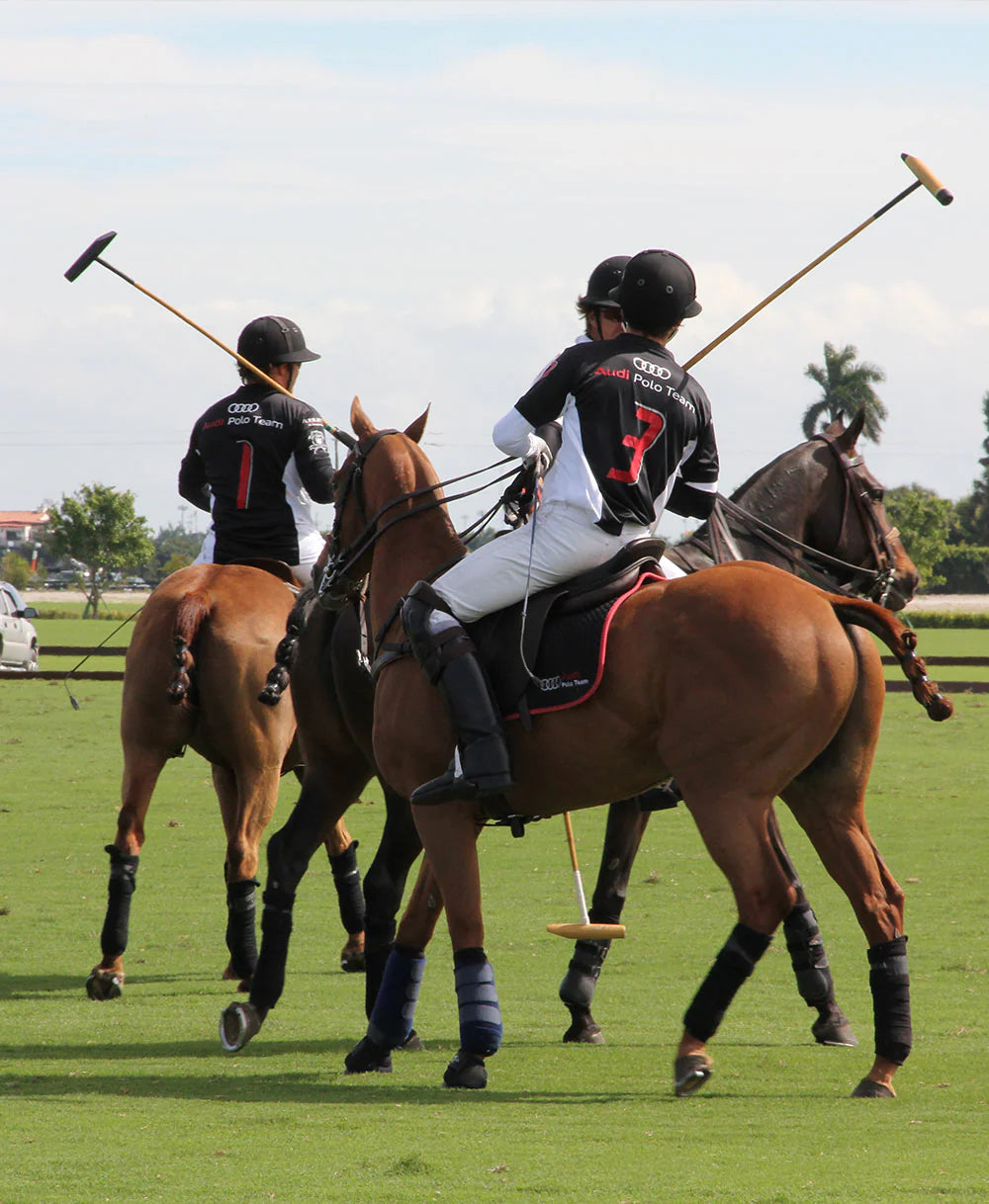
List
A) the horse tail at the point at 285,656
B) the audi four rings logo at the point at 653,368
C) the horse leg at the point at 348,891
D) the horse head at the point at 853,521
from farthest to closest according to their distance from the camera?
the horse leg at the point at 348,891
the horse head at the point at 853,521
the horse tail at the point at 285,656
the audi four rings logo at the point at 653,368

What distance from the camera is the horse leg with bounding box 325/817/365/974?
8.80 meters

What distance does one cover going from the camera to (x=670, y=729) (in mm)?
5676

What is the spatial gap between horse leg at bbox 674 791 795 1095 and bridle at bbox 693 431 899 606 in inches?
90.0

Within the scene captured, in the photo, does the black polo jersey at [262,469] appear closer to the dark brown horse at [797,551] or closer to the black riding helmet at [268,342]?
the black riding helmet at [268,342]

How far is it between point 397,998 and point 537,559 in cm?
171

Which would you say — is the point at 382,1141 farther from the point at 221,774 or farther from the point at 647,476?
the point at 221,774

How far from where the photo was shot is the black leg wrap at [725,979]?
5656 mm

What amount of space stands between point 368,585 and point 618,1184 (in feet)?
9.73

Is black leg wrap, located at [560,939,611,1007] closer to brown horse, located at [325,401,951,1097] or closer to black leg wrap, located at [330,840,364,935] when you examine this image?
brown horse, located at [325,401,951,1097]

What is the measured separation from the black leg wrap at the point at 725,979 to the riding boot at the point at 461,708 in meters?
0.93

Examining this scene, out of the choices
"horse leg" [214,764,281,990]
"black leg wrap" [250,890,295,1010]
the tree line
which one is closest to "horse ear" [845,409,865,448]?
"horse leg" [214,764,281,990]

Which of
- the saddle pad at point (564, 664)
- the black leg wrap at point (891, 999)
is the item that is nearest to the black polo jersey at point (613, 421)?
the saddle pad at point (564, 664)

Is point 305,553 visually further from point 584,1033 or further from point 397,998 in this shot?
point 397,998

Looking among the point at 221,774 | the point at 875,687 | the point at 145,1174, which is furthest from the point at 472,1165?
the point at 221,774
